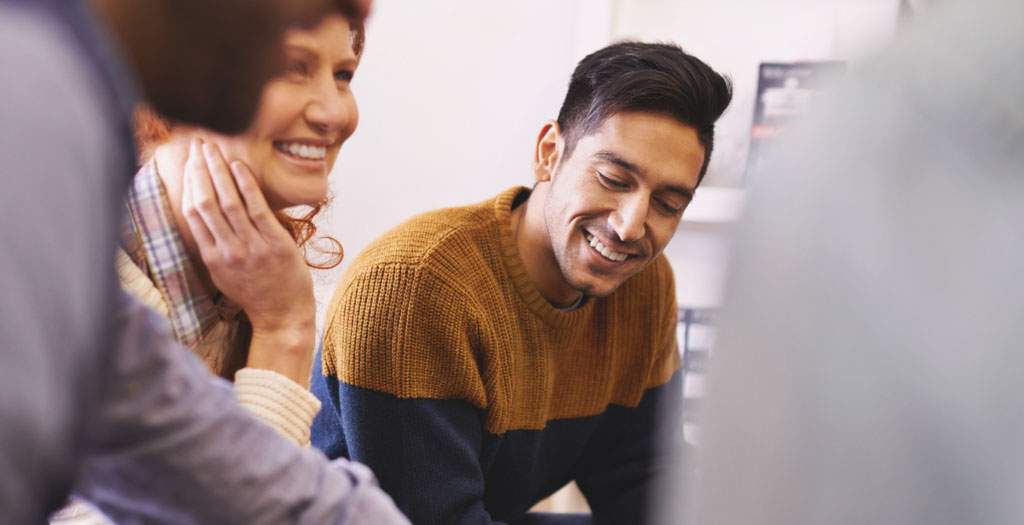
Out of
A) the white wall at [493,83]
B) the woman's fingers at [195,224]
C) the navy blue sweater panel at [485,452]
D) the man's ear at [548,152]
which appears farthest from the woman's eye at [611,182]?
the white wall at [493,83]

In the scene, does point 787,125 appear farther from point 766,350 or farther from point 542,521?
point 542,521

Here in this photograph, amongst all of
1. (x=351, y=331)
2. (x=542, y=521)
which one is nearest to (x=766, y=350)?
(x=351, y=331)

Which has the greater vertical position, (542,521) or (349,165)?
(349,165)

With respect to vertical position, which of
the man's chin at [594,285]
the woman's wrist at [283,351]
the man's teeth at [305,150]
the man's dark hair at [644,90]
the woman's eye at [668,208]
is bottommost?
the man's chin at [594,285]

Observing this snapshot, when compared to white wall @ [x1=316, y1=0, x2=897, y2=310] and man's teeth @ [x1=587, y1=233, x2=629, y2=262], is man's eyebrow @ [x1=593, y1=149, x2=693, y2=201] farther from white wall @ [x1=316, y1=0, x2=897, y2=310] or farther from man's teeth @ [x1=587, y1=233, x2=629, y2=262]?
white wall @ [x1=316, y1=0, x2=897, y2=310]

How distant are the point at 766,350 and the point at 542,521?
136cm

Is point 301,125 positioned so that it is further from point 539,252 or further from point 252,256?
point 539,252

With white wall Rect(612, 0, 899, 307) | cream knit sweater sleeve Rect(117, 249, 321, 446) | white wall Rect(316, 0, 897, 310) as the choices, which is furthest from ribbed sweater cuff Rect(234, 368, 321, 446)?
white wall Rect(612, 0, 899, 307)

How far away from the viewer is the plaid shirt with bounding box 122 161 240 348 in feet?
3.37

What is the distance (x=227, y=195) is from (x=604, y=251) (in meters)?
0.59

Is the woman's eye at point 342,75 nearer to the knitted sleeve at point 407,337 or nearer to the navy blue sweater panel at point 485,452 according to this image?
the knitted sleeve at point 407,337

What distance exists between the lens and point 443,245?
1.39 m

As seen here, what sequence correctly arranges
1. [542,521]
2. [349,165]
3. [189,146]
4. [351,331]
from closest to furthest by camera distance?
[189,146] < [351,331] < [542,521] < [349,165]

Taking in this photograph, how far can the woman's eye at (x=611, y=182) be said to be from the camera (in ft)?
4.73
